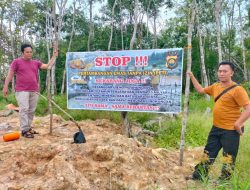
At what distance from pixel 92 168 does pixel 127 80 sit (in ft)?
8.42

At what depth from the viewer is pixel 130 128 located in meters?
7.35

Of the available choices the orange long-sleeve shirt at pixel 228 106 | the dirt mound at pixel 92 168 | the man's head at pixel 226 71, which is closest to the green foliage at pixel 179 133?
the dirt mound at pixel 92 168

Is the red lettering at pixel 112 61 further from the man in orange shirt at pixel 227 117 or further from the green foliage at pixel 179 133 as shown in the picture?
the man in orange shirt at pixel 227 117

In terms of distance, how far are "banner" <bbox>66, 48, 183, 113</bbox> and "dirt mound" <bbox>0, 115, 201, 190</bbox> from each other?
133 centimetres

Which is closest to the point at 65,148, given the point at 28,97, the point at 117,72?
the point at 28,97

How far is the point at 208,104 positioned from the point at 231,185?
8800 mm

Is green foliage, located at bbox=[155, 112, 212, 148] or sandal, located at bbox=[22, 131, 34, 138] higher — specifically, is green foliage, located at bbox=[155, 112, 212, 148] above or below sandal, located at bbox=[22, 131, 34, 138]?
below

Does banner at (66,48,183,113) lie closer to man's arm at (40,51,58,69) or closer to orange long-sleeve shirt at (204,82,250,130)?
man's arm at (40,51,58,69)

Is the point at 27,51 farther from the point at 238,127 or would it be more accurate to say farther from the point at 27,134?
the point at 238,127

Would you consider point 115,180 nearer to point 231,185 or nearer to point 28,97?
point 231,185

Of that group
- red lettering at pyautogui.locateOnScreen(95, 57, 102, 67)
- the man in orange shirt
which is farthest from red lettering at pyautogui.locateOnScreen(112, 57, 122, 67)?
the man in orange shirt

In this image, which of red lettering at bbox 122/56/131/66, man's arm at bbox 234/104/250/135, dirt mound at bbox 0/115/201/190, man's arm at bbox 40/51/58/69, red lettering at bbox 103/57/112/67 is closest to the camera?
man's arm at bbox 234/104/250/135

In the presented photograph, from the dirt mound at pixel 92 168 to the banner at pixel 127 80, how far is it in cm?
133

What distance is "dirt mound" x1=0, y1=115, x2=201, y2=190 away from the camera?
3.88 m
